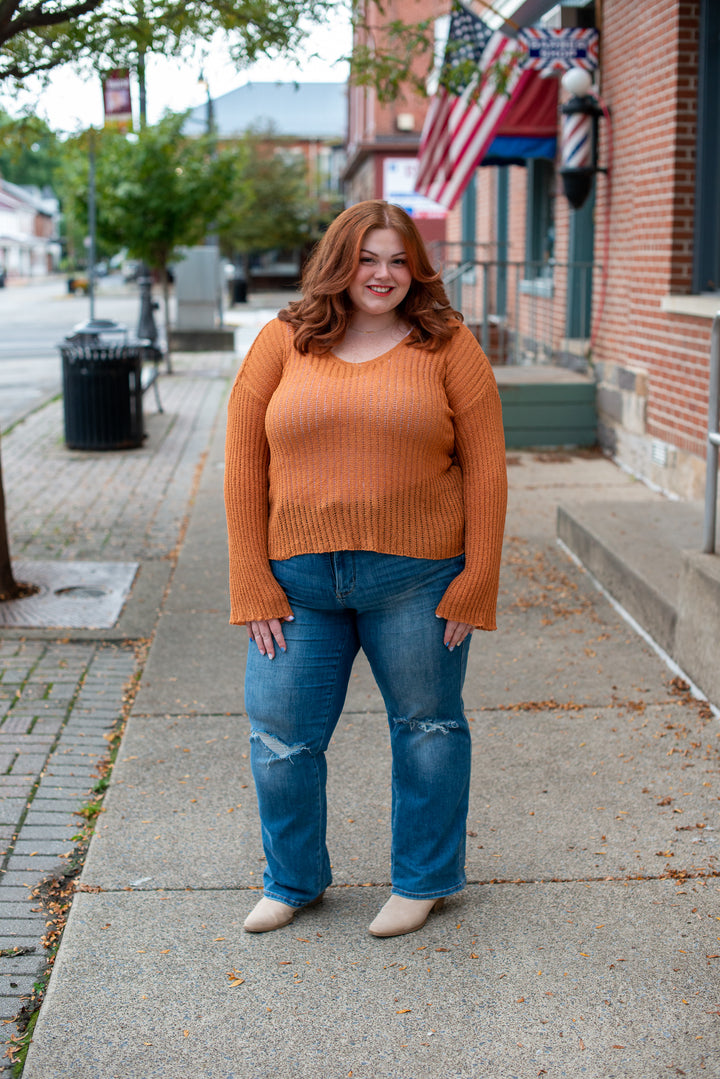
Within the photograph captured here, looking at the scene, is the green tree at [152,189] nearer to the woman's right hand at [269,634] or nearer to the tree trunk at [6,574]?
the tree trunk at [6,574]

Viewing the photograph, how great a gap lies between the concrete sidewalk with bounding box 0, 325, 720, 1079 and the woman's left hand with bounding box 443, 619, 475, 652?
0.81m

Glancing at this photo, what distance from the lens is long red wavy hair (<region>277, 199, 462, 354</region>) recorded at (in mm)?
2840

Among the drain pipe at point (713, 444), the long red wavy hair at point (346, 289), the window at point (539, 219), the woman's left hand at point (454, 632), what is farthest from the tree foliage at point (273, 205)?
the woman's left hand at point (454, 632)

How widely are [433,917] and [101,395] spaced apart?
8.34m

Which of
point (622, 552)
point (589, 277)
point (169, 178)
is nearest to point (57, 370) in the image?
point (169, 178)

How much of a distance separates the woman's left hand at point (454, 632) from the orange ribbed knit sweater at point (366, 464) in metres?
0.02

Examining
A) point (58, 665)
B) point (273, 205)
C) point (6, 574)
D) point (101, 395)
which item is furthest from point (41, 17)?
point (273, 205)

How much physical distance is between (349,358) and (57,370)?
17048 millimetres

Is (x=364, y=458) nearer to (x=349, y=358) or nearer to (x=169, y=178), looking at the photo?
(x=349, y=358)

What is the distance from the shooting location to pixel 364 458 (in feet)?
9.19

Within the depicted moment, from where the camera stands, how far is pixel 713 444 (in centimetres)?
468

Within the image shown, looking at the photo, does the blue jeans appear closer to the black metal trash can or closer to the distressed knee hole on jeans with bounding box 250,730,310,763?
the distressed knee hole on jeans with bounding box 250,730,310,763

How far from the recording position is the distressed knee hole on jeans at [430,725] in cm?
296

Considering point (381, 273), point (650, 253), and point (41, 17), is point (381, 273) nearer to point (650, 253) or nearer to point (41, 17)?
point (41, 17)
